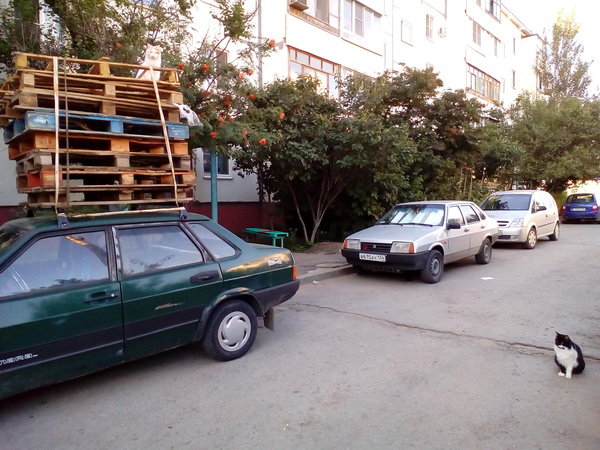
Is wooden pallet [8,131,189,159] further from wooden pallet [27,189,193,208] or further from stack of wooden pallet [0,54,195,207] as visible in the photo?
wooden pallet [27,189,193,208]

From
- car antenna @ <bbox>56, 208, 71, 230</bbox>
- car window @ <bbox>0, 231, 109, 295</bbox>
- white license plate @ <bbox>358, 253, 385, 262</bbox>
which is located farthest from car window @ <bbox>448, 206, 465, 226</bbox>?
car antenna @ <bbox>56, 208, 71, 230</bbox>

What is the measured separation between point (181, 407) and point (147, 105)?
115 inches

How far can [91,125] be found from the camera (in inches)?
171

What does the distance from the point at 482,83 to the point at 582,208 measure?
12258 millimetres

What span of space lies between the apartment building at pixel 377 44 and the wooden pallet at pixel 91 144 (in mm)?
4901

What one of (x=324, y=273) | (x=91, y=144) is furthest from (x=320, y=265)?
(x=91, y=144)

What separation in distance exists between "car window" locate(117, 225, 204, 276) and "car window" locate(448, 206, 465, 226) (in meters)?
5.90

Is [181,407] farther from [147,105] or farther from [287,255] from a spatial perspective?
[147,105]

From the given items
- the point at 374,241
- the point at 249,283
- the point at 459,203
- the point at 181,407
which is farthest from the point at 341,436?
the point at 459,203

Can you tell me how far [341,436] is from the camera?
311 centimetres

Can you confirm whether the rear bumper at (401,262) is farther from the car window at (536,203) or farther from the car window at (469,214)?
the car window at (536,203)

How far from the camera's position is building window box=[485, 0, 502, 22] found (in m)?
29.9

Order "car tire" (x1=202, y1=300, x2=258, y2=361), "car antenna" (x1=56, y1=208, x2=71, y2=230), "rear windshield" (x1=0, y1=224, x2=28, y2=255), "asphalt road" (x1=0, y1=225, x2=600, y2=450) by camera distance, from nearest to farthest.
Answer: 1. "asphalt road" (x1=0, y1=225, x2=600, y2=450)
2. "rear windshield" (x1=0, y1=224, x2=28, y2=255)
3. "car antenna" (x1=56, y1=208, x2=71, y2=230)
4. "car tire" (x1=202, y1=300, x2=258, y2=361)

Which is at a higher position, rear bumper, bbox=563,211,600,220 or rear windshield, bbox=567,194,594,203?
rear windshield, bbox=567,194,594,203
